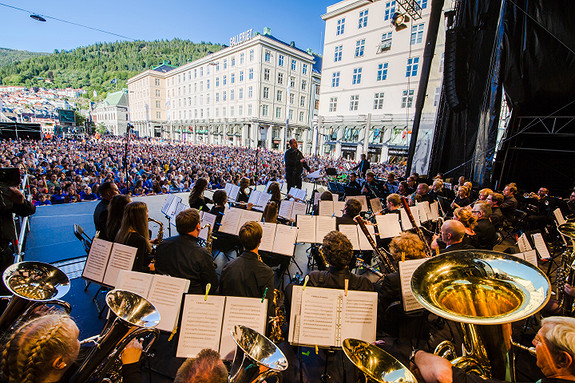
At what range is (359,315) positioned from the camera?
220cm

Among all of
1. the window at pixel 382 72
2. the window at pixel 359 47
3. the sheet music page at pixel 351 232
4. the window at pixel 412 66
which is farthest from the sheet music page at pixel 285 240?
the window at pixel 359 47

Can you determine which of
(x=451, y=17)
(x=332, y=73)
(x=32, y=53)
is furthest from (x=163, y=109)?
(x=32, y=53)

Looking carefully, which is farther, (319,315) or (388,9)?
(388,9)

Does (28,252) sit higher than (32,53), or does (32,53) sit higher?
(32,53)

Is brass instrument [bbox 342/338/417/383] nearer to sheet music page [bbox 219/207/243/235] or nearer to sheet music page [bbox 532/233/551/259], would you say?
sheet music page [bbox 219/207/243/235]

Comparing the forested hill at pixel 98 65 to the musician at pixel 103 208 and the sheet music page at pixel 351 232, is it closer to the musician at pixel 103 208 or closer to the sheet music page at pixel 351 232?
the musician at pixel 103 208

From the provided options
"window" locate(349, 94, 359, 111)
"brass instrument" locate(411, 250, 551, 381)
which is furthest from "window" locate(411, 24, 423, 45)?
"brass instrument" locate(411, 250, 551, 381)

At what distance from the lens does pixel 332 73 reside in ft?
103

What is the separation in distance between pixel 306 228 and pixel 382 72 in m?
28.1

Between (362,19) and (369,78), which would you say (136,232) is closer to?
(369,78)

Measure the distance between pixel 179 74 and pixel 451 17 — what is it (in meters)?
63.4

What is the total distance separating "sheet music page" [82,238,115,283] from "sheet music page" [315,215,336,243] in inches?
118

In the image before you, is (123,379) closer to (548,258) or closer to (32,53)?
(548,258)

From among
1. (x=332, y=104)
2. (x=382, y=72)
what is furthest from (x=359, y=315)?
(x=332, y=104)
